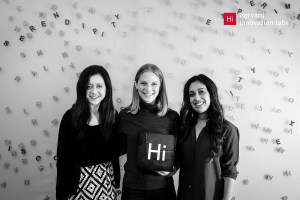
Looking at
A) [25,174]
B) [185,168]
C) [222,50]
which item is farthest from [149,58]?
[25,174]

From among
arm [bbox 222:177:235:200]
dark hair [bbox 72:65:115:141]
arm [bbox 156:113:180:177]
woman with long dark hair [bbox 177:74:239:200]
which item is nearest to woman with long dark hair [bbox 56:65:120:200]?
dark hair [bbox 72:65:115:141]

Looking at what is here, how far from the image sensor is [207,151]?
1.58 meters

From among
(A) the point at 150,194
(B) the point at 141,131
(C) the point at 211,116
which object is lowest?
(A) the point at 150,194

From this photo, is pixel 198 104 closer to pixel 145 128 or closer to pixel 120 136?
pixel 145 128

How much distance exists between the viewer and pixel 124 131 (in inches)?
72.1

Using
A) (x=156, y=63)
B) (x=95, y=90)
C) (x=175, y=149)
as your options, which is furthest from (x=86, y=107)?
(x=156, y=63)

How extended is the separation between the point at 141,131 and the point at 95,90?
1.42ft

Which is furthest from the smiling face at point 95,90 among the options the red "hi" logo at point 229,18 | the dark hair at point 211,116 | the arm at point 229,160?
the red "hi" logo at point 229,18

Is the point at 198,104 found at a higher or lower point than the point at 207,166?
higher

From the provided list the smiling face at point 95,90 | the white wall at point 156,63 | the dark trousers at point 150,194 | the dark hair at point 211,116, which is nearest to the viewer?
the dark hair at point 211,116

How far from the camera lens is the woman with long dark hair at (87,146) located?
1759mm

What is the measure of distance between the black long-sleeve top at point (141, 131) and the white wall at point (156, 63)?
66cm

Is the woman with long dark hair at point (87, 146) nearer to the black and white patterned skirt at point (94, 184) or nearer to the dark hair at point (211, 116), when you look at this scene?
the black and white patterned skirt at point (94, 184)

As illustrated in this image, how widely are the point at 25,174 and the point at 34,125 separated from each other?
0.48 meters
